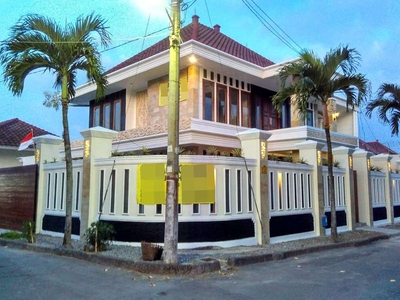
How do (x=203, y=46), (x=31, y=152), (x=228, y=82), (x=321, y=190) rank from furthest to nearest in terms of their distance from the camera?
(x=31, y=152), (x=228, y=82), (x=203, y=46), (x=321, y=190)

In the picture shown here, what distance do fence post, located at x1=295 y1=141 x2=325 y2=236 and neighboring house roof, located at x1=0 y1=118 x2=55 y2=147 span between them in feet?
52.5

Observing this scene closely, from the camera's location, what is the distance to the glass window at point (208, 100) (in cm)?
1711

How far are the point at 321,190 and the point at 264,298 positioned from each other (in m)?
7.97

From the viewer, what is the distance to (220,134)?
54.1 feet

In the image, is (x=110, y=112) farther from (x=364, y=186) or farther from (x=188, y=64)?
(x=364, y=186)

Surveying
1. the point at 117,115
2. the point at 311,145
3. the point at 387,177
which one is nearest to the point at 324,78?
the point at 311,145

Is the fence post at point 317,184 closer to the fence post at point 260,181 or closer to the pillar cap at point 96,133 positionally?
the fence post at point 260,181

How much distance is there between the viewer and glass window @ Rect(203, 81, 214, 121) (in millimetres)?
17109

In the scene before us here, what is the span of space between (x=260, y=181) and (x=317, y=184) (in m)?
3.13

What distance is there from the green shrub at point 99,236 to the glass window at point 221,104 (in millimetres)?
9102

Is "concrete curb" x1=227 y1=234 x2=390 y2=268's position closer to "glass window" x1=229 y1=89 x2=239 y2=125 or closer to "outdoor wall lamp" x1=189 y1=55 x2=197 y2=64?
"glass window" x1=229 y1=89 x2=239 y2=125

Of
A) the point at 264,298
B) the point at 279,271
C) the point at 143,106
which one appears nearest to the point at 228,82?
the point at 143,106

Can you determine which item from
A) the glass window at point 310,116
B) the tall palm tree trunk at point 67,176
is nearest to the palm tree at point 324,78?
the tall palm tree trunk at point 67,176

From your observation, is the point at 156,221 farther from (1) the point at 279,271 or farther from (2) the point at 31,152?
(2) the point at 31,152
